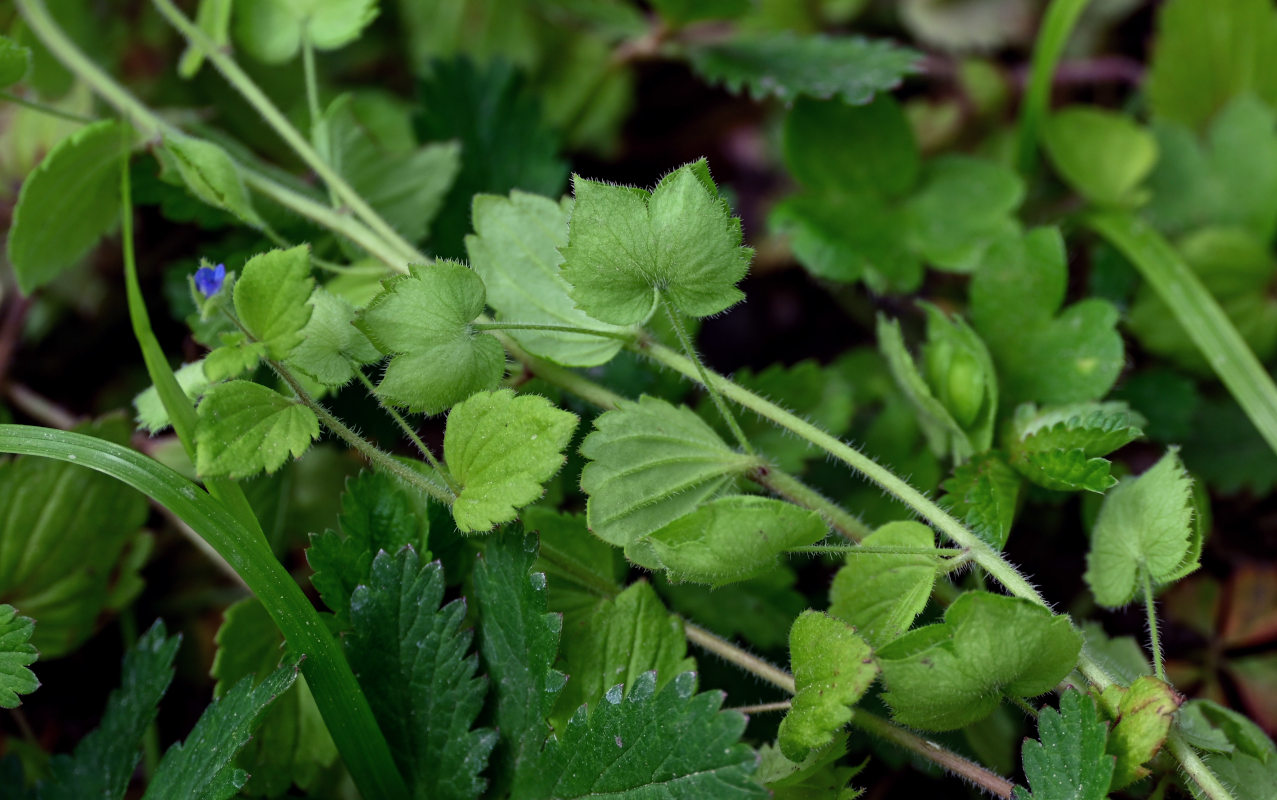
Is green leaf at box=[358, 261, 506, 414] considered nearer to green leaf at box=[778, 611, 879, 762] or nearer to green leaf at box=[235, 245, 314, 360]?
green leaf at box=[235, 245, 314, 360]

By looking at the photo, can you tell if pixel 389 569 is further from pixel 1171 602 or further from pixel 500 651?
pixel 1171 602

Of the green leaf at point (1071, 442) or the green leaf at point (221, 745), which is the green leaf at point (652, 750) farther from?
the green leaf at point (1071, 442)

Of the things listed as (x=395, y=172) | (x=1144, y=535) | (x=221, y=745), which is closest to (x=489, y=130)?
(x=395, y=172)

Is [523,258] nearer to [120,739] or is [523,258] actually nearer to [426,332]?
[426,332]

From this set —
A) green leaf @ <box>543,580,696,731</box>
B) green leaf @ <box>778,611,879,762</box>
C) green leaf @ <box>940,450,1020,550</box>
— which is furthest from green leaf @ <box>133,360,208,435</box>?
green leaf @ <box>940,450,1020,550</box>

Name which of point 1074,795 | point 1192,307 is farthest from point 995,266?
point 1074,795
